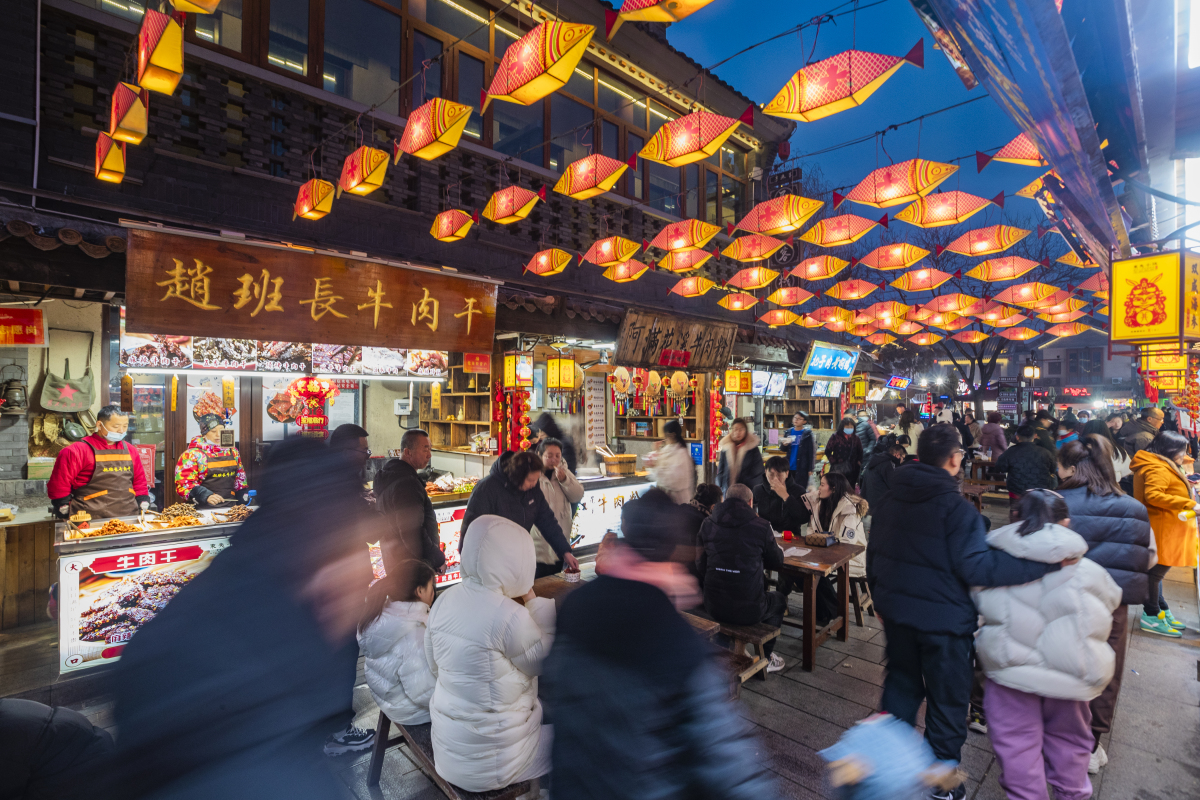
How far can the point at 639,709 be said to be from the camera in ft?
5.20

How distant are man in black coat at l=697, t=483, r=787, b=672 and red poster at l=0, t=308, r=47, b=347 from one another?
732 centimetres

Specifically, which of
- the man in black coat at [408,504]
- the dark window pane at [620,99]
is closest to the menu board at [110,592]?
the man in black coat at [408,504]

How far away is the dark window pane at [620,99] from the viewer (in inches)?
416

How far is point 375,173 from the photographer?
16.9 feet

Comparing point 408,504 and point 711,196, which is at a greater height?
point 711,196

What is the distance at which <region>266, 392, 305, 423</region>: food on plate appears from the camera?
8523mm

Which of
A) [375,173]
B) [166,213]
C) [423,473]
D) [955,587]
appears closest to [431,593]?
[955,587]

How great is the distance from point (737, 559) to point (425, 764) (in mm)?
2619

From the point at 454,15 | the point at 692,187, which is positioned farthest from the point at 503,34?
the point at 692,187

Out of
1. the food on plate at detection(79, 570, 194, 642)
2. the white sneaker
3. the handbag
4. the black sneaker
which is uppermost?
the handbag

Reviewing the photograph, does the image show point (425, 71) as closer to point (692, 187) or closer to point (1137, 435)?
point (692, 187)

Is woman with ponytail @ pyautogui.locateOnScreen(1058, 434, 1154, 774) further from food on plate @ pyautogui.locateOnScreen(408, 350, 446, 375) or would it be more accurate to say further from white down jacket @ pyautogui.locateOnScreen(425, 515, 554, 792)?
food on plate @ pyautogui.locateOnScreen(408, 350, 446, 375)

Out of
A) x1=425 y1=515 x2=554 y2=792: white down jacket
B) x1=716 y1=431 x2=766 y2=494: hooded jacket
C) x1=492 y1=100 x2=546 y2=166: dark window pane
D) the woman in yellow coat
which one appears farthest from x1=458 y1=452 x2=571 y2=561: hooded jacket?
x1=492 y1=100 x2=546 y2=166: dark window pane

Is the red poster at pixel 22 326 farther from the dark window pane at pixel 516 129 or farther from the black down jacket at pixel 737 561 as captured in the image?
the black down jacket at pixel 737 561
